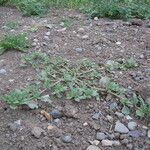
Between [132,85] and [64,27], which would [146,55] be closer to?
[132,85]

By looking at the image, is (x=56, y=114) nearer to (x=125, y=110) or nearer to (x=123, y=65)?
(x=125, y=110)

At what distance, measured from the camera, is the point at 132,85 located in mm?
3666

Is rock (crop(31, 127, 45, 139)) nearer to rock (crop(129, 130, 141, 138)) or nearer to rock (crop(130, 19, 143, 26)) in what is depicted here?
rock (crop(129, 130, 141, 138))

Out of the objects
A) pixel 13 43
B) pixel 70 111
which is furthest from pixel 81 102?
pixel 13 43

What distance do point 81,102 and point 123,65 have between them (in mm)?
786

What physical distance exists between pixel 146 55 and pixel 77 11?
5.72ft

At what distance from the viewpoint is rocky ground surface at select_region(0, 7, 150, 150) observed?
3.07 meters

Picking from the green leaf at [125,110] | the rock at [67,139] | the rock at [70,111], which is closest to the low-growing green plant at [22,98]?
the rock at [70,111]

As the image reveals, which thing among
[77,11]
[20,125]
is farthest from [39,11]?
[20,125]

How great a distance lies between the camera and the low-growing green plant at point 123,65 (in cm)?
390

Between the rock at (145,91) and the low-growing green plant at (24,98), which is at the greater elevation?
the low-growing green plant at (24,98)

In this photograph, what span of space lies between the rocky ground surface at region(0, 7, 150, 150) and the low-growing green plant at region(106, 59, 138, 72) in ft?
0.20

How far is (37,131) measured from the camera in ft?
10.1

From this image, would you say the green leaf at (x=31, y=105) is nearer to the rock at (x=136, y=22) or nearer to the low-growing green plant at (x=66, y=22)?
the low-growing green plant at (x=66, y=22)
